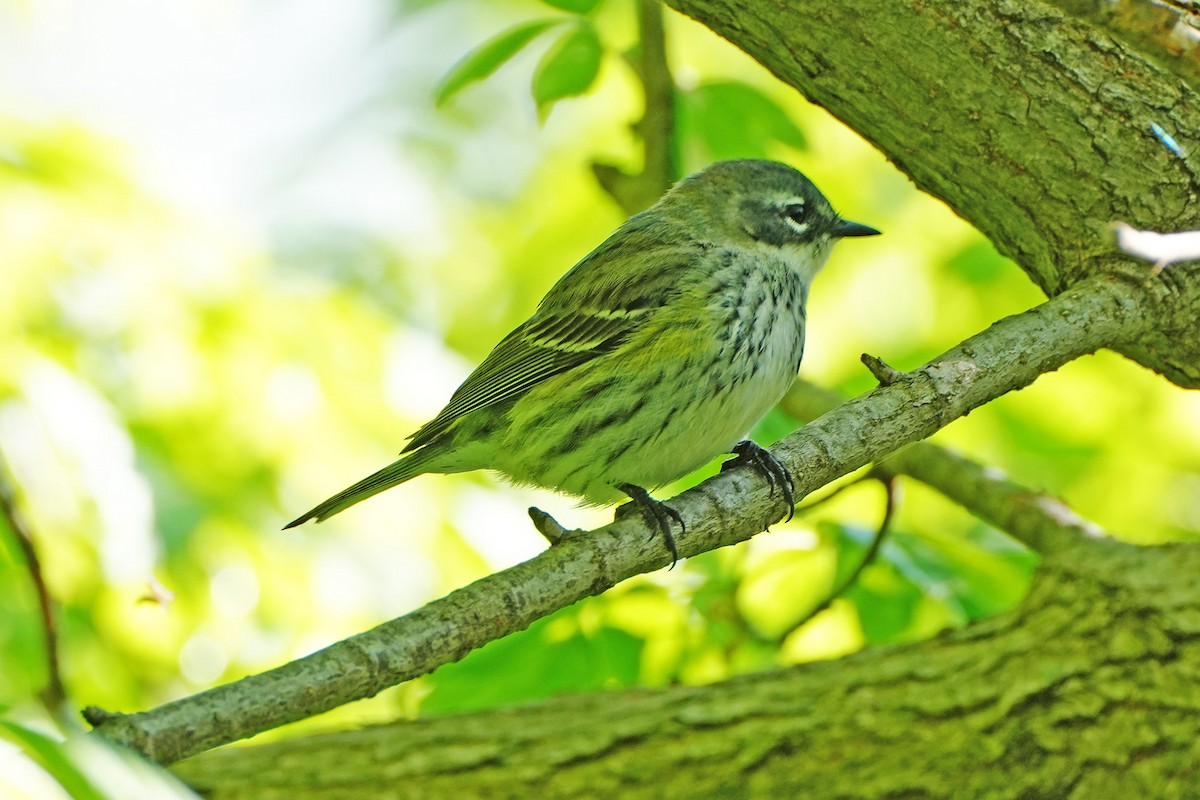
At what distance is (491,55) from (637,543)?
196 cm

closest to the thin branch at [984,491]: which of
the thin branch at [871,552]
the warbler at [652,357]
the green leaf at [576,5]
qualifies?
the thin branch at [871,552]

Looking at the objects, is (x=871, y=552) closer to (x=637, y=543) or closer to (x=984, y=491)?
(x=984, y=491)

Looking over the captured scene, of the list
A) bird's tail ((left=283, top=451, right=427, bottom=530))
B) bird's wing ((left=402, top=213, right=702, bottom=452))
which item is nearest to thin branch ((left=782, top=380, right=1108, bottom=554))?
bird's wing ((left=402, top=213, right=702, bottom=452))

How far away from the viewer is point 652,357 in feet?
14.6

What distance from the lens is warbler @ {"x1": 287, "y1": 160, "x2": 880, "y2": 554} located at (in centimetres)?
436

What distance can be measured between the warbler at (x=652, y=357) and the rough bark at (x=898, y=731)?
894 mm

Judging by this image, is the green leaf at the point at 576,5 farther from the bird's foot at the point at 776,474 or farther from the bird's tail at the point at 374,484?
the bird's tail at the point at 374,484

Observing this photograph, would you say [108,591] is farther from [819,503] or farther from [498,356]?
[819,503]

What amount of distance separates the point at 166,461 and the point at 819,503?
9.37 feet

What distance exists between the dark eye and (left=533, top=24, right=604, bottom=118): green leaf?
4.23 ft

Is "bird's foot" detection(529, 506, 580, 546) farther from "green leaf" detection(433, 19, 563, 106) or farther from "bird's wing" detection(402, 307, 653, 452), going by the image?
"green leaf" detection(433, 19, 563, 106)

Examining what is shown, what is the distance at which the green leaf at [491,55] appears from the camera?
4.23 m

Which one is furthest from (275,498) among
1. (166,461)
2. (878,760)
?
(878,760)

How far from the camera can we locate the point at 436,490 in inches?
222
